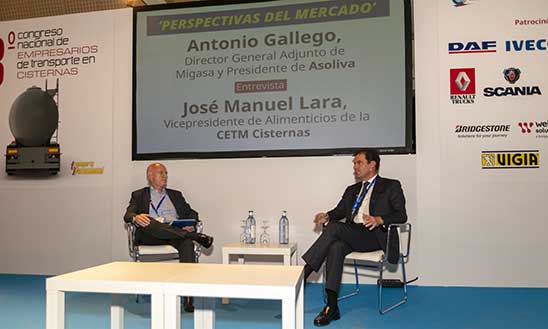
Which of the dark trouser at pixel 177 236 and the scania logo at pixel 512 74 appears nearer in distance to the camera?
the dark trouser at pixel 177 236

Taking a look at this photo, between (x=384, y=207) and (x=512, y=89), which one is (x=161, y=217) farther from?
(x=512, y=89)

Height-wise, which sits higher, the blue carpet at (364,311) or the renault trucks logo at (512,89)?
the renault trucks logo at (512,89)

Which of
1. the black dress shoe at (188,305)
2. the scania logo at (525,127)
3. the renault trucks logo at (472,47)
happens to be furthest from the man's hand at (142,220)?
the scania logo at (525,127)

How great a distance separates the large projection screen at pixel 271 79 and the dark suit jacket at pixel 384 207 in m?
0.61

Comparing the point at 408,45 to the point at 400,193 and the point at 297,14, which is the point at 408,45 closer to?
the point at 297,14

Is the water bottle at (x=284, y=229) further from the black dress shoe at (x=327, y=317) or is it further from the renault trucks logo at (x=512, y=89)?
the renault trucks logo at (x=512, y=89)

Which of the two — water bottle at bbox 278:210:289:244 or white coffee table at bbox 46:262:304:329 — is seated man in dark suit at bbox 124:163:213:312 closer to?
water bottle at bbox 278:210:289:244

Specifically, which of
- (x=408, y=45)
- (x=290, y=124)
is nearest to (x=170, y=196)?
(x=290, y=124)

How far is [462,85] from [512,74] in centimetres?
44

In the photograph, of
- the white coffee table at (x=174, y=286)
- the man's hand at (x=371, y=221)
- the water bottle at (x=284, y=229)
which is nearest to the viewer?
the white coffee table at (x=174, y=286)

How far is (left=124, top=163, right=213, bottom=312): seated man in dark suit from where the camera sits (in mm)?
3514

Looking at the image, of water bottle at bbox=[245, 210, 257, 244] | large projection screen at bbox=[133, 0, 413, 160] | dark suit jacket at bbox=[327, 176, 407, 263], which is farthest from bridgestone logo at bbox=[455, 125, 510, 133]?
water bottle at bbox=[245, 210, 257, 244]

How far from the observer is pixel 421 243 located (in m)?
4.07

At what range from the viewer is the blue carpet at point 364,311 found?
2.84m
